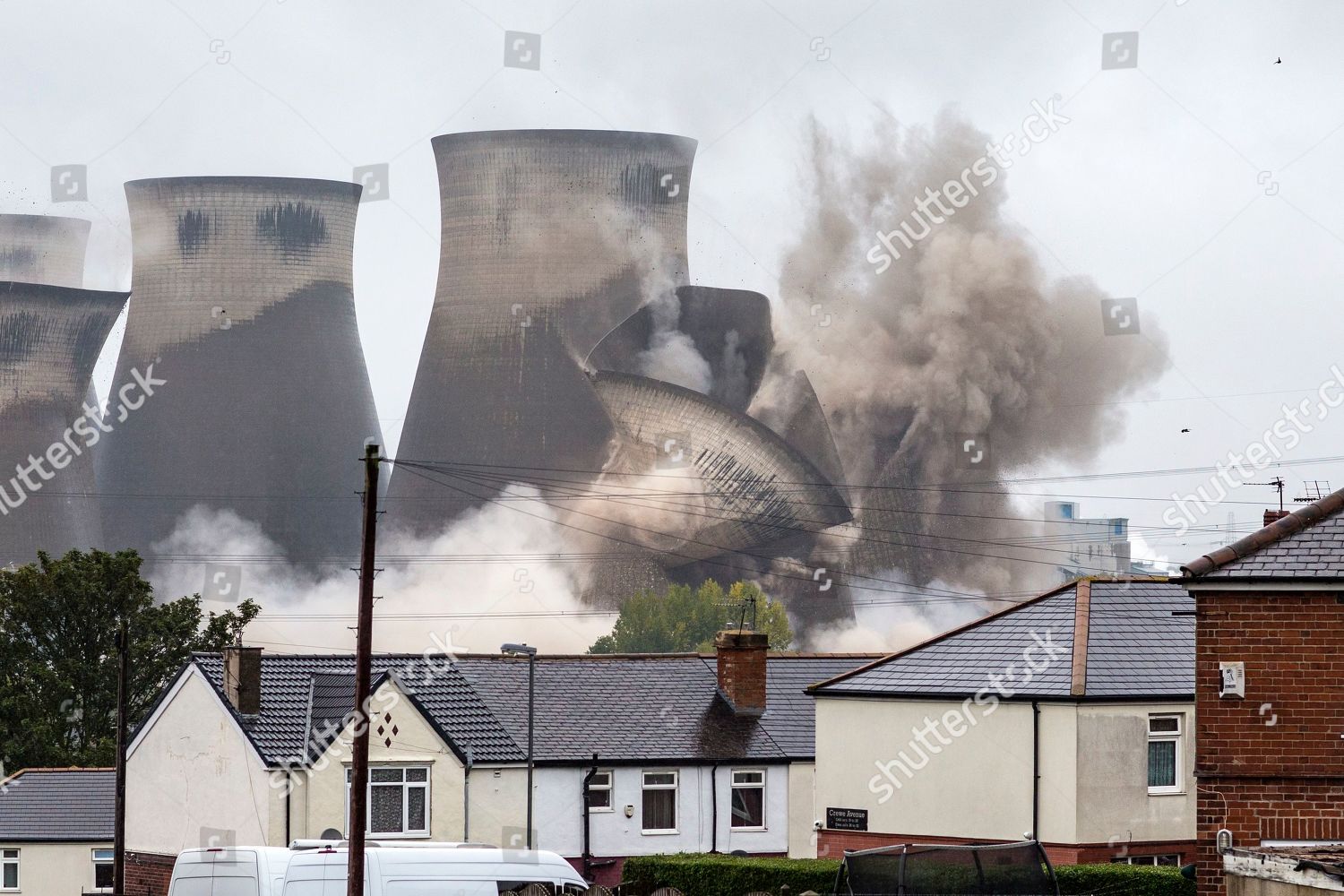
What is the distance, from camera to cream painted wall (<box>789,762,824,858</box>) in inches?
997

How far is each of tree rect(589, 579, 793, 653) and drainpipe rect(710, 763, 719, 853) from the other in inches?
1595

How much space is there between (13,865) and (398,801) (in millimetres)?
8225

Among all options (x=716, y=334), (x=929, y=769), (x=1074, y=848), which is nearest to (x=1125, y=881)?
(x=1074, y=848)

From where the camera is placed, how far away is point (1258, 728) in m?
13.4

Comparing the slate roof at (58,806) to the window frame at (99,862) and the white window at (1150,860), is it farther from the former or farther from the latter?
the white window at (1150,860)

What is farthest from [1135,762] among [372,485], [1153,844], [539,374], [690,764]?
A: [539,374]

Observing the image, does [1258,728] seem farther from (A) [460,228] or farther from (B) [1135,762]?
(A) [460,228]

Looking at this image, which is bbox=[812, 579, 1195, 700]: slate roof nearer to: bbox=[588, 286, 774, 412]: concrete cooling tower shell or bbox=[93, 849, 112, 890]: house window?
bbox=[93, 849, 112, 890]: house window

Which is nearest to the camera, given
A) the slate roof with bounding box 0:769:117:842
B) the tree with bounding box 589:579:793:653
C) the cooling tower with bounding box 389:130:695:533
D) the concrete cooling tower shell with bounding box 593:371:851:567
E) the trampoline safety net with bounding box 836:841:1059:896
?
the trampoline safety net with bounding box 836:841:1059:896

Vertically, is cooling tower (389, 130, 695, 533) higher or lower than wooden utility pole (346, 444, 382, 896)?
higher

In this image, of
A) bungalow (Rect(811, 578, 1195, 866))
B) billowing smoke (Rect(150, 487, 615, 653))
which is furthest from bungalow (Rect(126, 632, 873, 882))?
billowing smoke (Rect(150, 487, 615, 653))

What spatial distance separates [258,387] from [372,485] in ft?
183

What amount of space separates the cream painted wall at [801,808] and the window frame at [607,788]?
2108 millimetres

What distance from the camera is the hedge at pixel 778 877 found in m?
15.6
